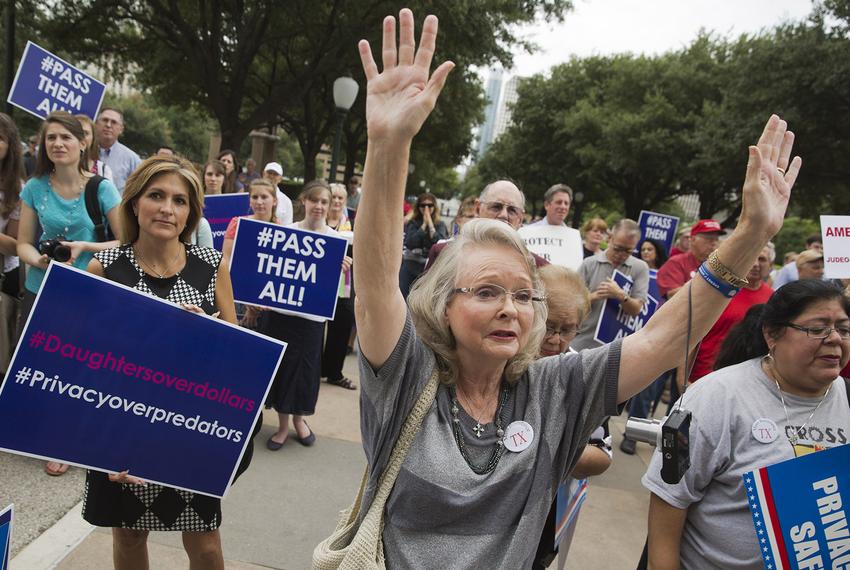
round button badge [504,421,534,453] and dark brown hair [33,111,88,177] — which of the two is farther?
dark brown hair [33,111,88,177]

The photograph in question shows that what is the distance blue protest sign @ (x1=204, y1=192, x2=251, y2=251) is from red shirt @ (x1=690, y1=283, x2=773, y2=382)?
4.09 meters

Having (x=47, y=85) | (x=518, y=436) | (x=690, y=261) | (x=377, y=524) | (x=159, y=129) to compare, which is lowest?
(x=377, y=524)

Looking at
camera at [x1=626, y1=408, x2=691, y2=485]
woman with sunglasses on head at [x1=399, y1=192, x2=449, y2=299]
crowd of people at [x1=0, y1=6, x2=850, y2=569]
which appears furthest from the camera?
woman with sunglasses on head at [x1=399, y1=192, x2=449, y2=299]

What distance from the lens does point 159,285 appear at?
88.4 inches

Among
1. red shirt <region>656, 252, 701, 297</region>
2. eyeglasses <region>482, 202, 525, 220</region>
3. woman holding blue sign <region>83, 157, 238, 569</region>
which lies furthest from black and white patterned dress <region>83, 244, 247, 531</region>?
red shirt <region>656, 252, 701, 297</region>

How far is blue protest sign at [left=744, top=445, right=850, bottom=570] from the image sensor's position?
5.49 ft

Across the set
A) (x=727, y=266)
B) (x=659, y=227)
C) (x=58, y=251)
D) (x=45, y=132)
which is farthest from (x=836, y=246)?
(x=659, y=227)

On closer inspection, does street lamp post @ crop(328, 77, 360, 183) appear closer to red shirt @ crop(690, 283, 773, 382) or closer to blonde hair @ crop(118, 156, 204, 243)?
Result: red shirt @ crop(690, 283, 773, 382)

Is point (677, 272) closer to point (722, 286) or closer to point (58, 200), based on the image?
point (722, 286)

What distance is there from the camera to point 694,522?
207 cm

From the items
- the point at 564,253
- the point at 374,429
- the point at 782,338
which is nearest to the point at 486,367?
the point at 374,429

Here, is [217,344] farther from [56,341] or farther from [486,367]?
[486,367]

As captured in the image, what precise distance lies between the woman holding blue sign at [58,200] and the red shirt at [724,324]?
13.2 ft

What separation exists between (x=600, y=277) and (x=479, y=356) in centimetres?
357
